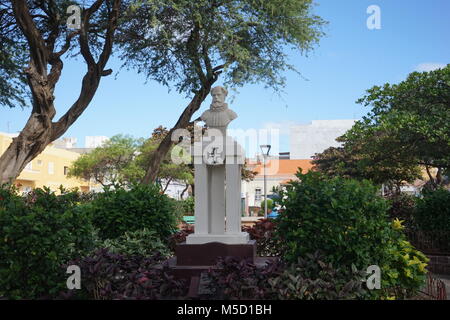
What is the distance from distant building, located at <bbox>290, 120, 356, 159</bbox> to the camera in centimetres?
6269

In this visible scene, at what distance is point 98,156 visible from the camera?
42688mm

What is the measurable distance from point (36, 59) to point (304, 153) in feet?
170

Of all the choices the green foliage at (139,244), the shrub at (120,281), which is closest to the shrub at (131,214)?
the green foliage at (139,244)

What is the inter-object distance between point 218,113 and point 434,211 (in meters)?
6.22

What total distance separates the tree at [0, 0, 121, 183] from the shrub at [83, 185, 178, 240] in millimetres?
4844

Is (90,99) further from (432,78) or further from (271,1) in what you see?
(432,78)

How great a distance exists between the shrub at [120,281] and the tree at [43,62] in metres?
7.98

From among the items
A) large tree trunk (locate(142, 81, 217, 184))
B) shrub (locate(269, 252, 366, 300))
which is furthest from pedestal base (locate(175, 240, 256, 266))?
large tree trunk (locate(142, 81, 217, 184))

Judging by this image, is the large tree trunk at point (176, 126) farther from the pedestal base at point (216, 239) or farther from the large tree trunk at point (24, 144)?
the pedestal base at point (216, 239)

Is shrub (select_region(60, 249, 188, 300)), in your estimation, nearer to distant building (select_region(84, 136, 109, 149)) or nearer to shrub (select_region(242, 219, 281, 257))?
shrub (select_region(242, 219, 281, 257))

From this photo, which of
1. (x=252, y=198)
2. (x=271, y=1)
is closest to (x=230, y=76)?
(x=271, y=1)

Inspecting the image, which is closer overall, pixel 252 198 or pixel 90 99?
pixel 90 99

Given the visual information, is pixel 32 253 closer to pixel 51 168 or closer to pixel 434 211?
pixel 434 211
